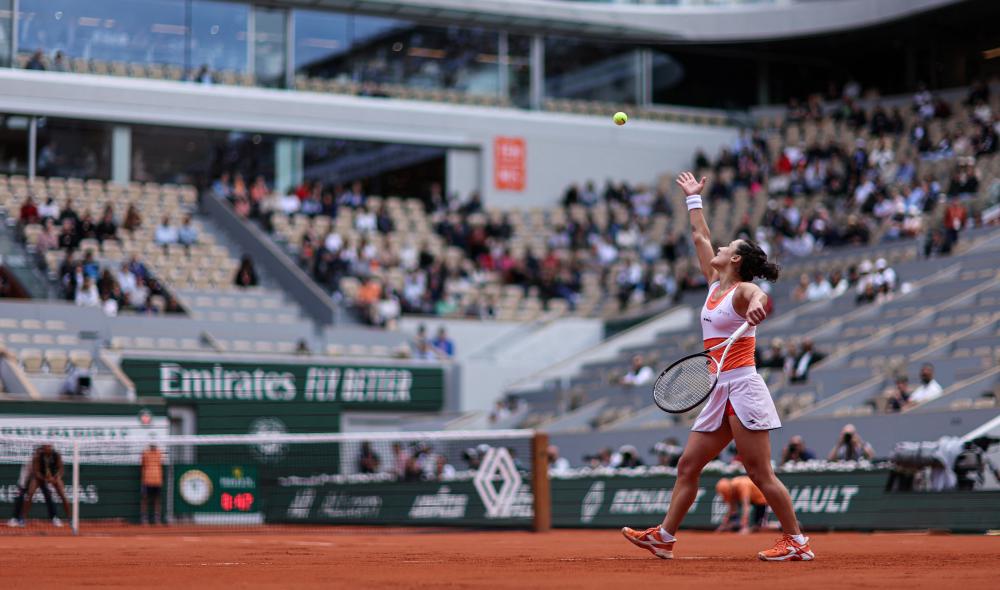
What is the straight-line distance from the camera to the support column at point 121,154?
36594 mm

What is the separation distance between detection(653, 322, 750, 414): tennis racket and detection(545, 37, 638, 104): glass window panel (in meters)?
33.9

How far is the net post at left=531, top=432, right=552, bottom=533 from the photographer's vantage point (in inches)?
795

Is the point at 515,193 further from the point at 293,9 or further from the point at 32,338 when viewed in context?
the point at 32,338

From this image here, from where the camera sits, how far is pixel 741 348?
33.3ft

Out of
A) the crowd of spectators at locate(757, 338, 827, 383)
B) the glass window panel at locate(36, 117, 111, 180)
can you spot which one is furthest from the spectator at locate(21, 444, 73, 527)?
the glass window panel at locate(36, 117, 111, 180)

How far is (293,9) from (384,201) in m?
5.62

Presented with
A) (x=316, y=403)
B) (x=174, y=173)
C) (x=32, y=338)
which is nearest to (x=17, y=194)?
(x=174, y=173)

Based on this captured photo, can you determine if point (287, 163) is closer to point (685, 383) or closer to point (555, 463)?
point (555, 463)

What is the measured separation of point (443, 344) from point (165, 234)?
6.78 meters

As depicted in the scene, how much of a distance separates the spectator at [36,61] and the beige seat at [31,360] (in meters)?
10.2

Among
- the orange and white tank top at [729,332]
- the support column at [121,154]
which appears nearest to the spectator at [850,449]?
the orange and white tank top at [729,332]

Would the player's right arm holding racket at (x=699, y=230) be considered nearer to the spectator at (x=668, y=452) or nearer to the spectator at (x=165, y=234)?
the spectator at (x=668, y=452)

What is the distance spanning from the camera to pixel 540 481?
20.3 meters

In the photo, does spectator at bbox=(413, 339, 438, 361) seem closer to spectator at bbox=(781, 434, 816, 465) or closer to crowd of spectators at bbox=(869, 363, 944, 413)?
crowd of spectators at bbox=(869, 363, 944, 413)
